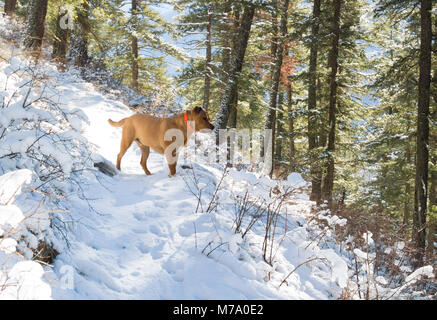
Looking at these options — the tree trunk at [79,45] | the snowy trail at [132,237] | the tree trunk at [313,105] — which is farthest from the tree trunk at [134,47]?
the snowy trail at [132,237]

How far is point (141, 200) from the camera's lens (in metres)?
4.02

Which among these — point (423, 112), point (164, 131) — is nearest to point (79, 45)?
point (164, 131)

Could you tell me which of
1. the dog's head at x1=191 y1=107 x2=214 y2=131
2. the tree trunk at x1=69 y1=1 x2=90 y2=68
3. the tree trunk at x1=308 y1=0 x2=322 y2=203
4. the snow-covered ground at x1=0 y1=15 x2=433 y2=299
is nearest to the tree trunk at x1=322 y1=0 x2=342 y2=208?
the tree trunk at x1=308 y1=0 x2=322 y2=203

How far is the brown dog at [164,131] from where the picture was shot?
5.49m

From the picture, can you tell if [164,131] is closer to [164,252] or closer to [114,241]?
[114,241]

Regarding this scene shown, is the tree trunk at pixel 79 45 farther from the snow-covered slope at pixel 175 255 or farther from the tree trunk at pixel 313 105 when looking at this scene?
the snow-covered slope at pixel 175 255

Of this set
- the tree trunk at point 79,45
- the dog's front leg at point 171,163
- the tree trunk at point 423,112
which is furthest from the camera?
the tree trunk at point 79,45

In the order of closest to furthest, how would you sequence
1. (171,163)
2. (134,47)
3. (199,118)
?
(171,163)
(199,118)
(134,47)

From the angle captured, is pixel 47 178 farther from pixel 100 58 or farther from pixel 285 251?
pixel 100 58

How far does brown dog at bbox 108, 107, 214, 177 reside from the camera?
5488mm

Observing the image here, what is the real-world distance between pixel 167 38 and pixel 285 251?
53.0ft

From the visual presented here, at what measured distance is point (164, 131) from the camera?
552cm
